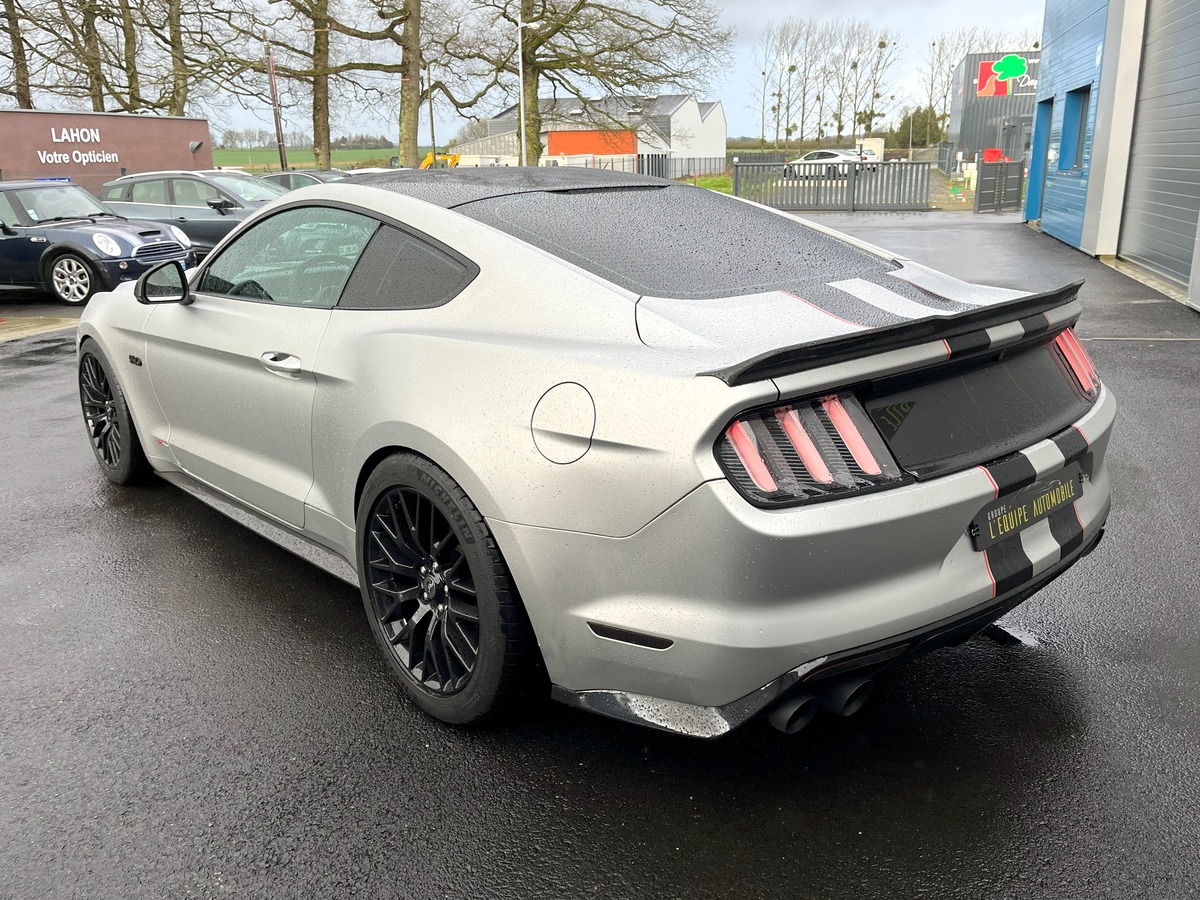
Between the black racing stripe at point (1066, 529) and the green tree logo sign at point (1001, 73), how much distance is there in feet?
140

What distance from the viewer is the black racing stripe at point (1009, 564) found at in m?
2.47

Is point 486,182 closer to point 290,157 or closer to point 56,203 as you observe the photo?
point 56,203

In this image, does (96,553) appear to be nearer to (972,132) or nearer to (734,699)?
(734,699)

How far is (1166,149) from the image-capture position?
1300 centimetres

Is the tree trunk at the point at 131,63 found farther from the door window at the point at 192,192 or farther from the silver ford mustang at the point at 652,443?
the silver ford mustang at the point at 652,443

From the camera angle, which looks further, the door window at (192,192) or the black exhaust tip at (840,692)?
the door window at (192,192)

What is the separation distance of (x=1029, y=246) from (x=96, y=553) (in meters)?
17.0

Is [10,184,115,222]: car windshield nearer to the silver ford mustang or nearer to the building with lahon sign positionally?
the building with lahon sign

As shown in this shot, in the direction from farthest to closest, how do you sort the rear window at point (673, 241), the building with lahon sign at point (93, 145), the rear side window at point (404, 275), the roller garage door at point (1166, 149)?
1. the building with lahon sign at point (93, 145)
2. the roller garage door at point (1166, 149)
3. the rear side window at point (404, 275)
4. the rear window at point (673, 241)

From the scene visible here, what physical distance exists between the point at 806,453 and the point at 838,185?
2943 cm

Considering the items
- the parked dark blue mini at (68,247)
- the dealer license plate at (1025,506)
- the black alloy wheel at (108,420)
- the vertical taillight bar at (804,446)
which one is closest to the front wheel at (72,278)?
the parked dark blue mini at (68,247)

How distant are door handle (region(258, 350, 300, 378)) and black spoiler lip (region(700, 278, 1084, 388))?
160 cm

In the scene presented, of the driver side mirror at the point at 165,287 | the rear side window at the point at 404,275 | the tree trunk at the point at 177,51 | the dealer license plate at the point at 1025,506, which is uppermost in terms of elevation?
the tree trunk at the point at 177,51

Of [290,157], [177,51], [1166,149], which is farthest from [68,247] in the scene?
[290,157]
